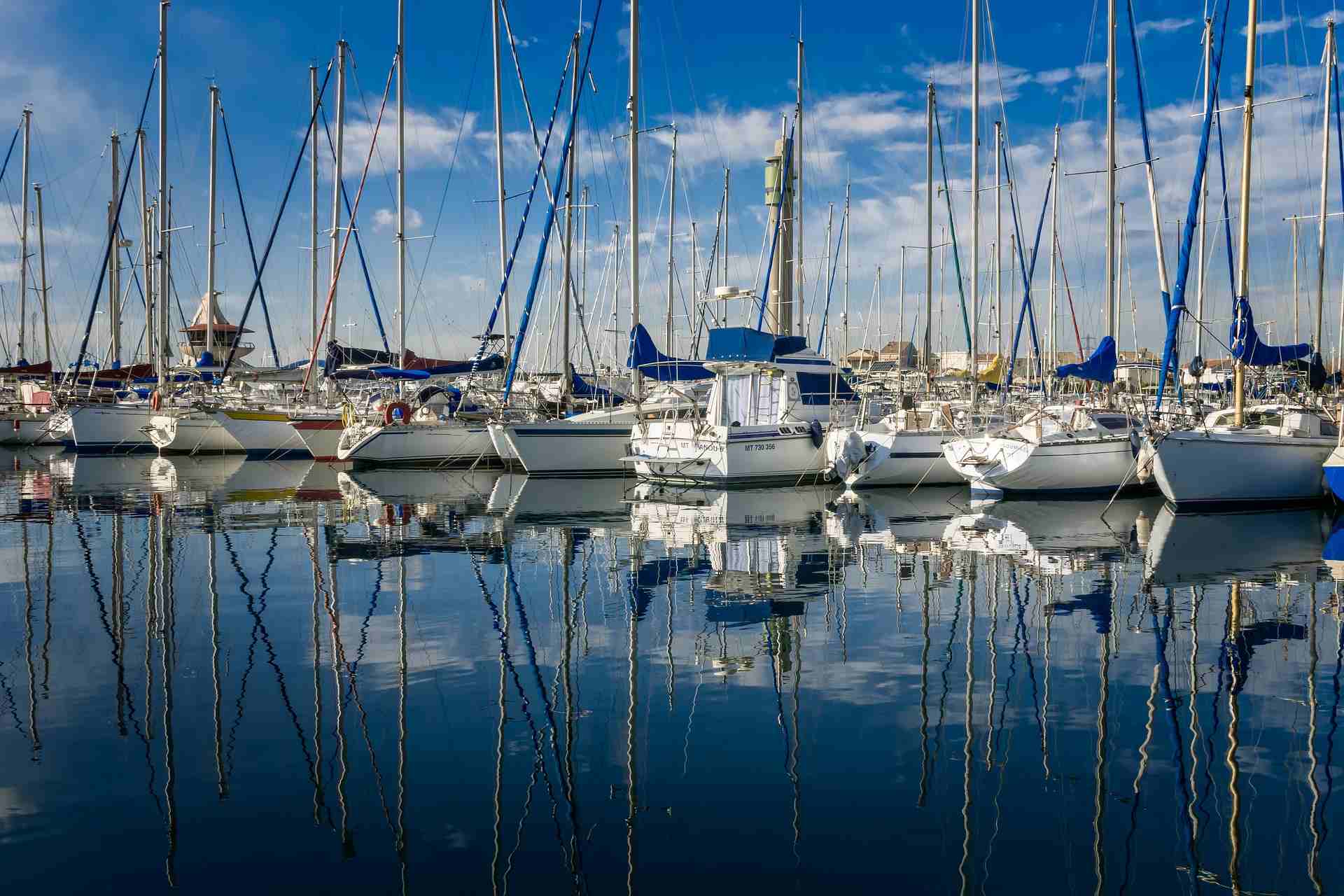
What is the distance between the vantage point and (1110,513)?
743 inches

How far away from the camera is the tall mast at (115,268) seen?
39.8m

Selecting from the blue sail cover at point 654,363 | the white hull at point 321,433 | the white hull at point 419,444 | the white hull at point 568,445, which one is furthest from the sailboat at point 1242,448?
the white hull at point 321,433

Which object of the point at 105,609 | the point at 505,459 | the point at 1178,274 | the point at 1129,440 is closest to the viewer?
the point at 105,609

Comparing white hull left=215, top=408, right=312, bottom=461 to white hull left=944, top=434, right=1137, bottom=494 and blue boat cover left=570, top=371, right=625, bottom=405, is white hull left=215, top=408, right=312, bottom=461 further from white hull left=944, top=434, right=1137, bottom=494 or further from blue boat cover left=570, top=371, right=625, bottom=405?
white hull left=944, top=434, right=1137, bottom=494

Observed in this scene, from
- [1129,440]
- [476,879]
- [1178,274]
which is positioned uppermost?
[1178,274]

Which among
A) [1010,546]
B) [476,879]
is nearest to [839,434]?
[1010,546]

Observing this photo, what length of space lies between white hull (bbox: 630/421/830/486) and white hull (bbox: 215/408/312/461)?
1440 centimetres

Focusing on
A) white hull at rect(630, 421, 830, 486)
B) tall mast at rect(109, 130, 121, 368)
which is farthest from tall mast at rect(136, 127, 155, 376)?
white hull at rect(630, 421, 830, 486)

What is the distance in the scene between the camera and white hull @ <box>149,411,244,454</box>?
35.0 meters

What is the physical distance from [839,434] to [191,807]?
771 inches

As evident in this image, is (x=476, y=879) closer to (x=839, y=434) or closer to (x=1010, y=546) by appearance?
(x=1010, y=546)

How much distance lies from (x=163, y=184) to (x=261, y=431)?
8.02 meters

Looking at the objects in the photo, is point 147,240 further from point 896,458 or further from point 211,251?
point 896,458

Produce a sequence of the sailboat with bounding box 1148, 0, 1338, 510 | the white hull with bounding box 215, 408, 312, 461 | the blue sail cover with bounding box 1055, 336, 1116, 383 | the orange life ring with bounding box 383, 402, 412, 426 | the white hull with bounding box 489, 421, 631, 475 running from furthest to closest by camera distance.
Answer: the white hull with bounding box 215, 408, 312, 461 < the orange life ring with bounding box 383, 402, 412, 426 < the white hull with bounding box 489, 421, 631, 475 < the blue sail cover with bounding box 1055, 336, 1116, 383 < the sailboat with bounding box 1148, 0, 1338, 510
